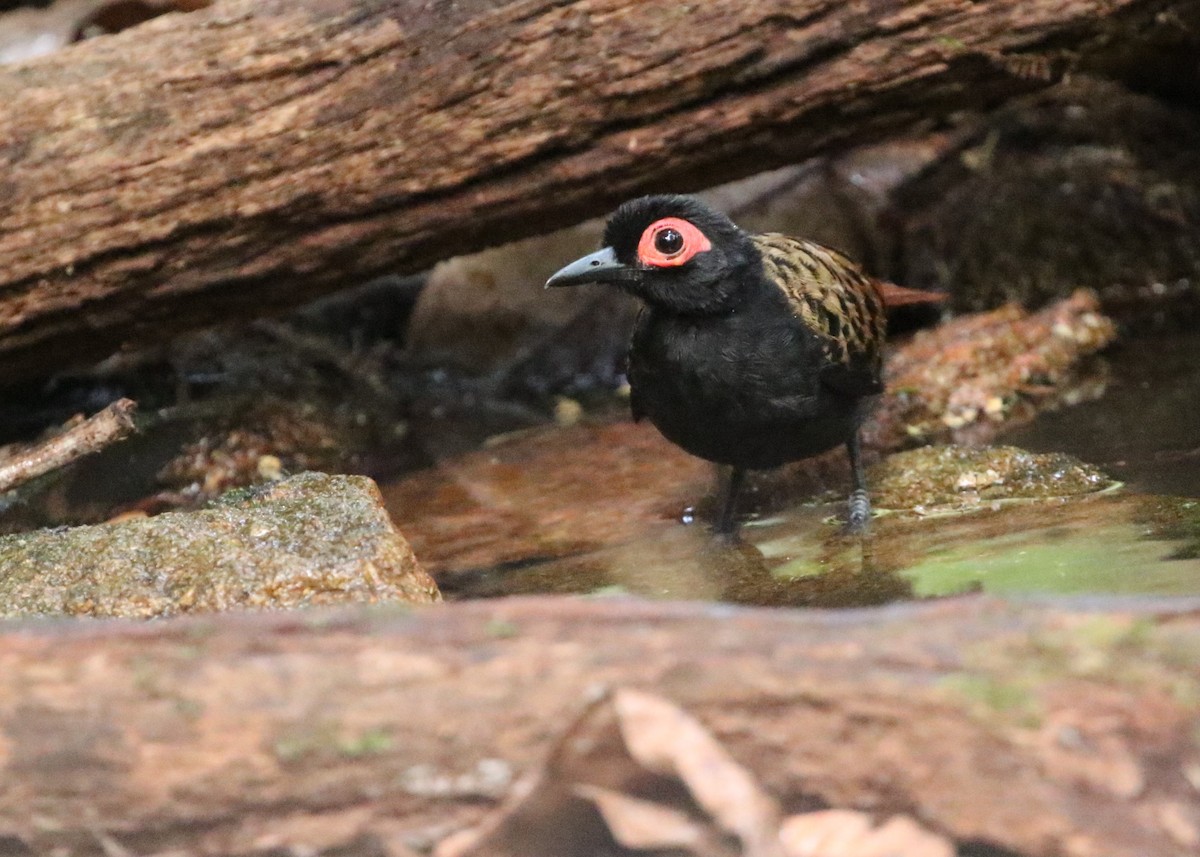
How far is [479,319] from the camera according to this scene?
764 centimetres

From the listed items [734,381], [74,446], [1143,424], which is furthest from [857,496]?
[74,446]

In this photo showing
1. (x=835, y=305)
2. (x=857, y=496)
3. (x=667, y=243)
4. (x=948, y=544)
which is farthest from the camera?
(x=835, y=305)

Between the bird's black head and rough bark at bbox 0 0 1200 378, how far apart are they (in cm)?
90

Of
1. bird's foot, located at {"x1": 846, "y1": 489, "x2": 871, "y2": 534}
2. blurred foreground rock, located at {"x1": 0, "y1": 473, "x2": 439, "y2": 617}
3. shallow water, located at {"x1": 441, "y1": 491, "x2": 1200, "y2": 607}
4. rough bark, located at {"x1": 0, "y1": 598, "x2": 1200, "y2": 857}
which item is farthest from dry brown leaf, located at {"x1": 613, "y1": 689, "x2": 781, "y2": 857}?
bird's foot, located at {"x1": 846, "y1": 489, "x2": 871, "y2": 534}

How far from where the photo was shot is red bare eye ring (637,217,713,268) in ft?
13.6

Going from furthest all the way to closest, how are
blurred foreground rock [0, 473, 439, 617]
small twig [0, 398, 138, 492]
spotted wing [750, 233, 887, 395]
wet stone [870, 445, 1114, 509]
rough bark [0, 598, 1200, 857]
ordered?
spotted wing [750, 233, 887, 395] → wet stone [870, 445, 1114, 509] → small twig [0, 398, 138, 492] → blurred foreground rock [0, 473, 439, 617] → rough bark [0, 598, 1200, 857]

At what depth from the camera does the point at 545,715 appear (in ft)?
6.53

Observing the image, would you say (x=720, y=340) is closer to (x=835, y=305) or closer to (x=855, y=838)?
(x=835, y=305)

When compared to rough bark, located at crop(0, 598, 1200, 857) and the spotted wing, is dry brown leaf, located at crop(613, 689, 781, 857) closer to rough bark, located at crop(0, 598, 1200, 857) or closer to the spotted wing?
rough bark, located at crop(0, 598, 1200, 857)

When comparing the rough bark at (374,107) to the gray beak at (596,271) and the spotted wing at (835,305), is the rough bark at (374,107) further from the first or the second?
the gray beak at (596,271)

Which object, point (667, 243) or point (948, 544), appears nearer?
point (948, 544)

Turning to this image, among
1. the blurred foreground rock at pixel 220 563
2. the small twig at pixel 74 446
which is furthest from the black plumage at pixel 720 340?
the small twig at pixel 74 446

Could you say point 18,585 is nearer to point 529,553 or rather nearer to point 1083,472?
point 529,553

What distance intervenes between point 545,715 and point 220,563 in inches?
64.6
